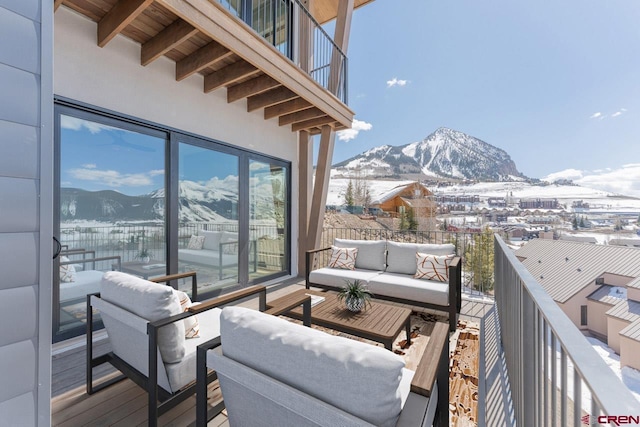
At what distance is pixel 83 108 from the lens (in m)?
2.64

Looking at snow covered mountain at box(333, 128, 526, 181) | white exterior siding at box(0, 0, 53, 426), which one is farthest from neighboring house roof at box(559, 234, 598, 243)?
snow covered mountain at box(333, 128, 526, 181)

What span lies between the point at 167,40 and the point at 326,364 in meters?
3.31

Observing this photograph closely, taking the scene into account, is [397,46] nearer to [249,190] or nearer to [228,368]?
[249,190]

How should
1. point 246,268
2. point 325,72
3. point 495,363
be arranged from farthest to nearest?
point 325,72, point 246,268, point 495,363

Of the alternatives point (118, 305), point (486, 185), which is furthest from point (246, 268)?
point (486, 185)

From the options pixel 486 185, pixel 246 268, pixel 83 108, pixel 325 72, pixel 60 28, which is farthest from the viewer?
pixel 486 185

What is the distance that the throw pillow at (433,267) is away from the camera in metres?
3.47

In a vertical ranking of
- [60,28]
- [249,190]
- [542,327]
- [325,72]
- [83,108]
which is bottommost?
[542,327]

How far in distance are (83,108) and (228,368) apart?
297 cm

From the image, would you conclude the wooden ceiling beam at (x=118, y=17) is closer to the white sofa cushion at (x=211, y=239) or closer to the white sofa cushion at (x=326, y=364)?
the white sofa cushion at (x=211, y=239)

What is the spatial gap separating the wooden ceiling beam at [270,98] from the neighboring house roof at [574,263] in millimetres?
4082

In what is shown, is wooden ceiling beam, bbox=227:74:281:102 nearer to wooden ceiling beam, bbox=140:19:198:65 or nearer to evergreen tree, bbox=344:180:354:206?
wooden ceiling beam, bbox=140:19:198:65

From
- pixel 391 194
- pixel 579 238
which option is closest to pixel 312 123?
pixel 579 238

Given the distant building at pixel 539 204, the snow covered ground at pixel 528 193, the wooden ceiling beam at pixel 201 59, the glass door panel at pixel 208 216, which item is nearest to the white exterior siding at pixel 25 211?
the wooden ceiling beam at pixel 201 59
